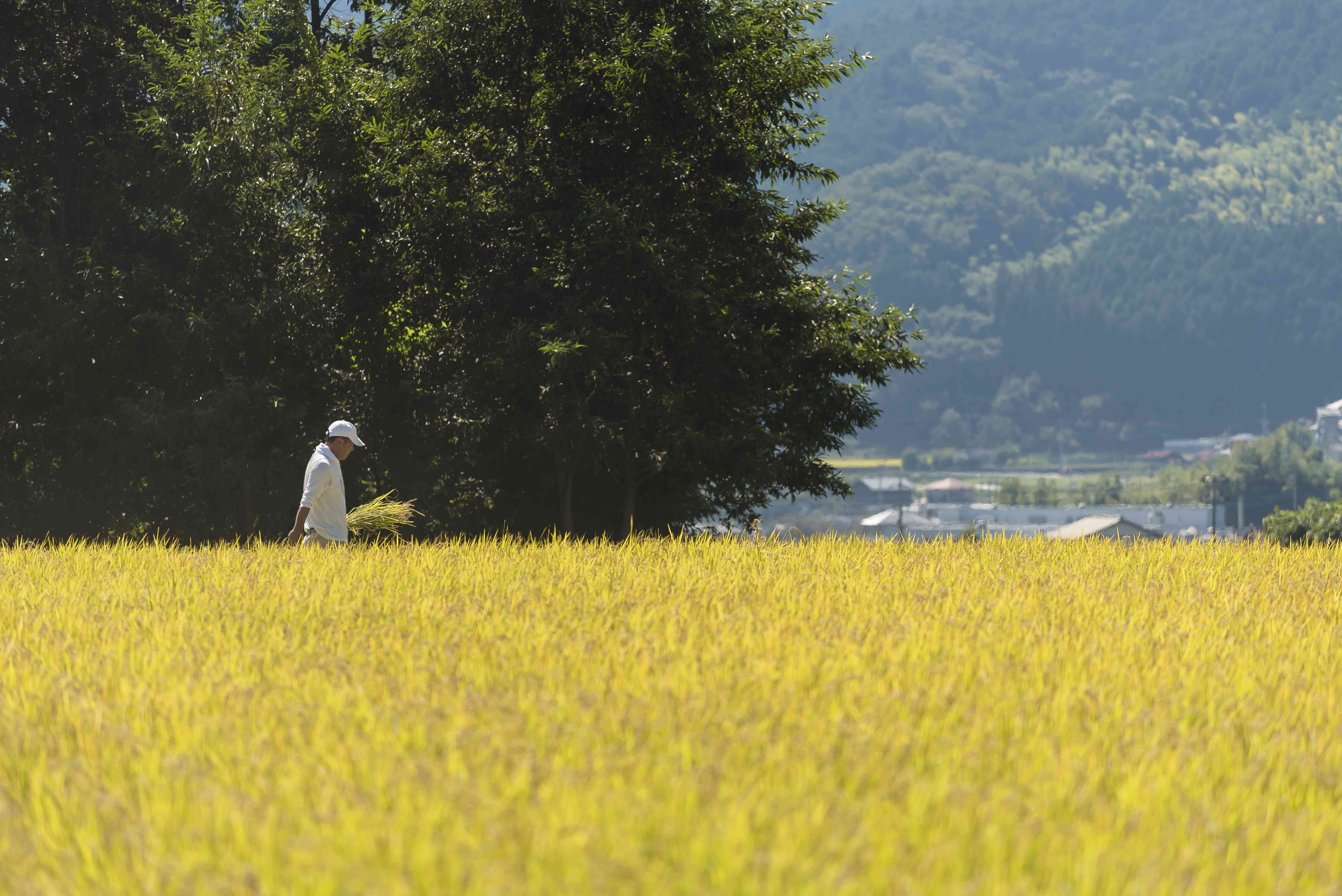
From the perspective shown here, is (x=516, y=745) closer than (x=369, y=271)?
Yes

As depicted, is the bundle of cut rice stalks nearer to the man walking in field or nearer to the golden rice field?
the man walking in field

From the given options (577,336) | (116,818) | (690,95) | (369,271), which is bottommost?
(116,818)

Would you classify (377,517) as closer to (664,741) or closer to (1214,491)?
(664,741)

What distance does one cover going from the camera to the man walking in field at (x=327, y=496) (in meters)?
11.1

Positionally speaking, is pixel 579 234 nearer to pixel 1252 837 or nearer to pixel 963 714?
pixel 963 714

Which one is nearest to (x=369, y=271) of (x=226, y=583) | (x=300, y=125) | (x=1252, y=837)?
(x=300, y=125)

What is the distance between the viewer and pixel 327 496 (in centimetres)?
1145

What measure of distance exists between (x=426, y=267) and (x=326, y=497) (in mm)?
8927

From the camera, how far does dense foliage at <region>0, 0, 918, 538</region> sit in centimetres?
1867

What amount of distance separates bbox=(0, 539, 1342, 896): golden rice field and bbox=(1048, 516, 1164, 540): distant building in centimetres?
381

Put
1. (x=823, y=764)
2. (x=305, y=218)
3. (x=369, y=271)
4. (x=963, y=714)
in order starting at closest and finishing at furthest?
1. (x=823, y=764)
2. (x=963, y=714)
3. (x=369, y=271)
4. (x=305, y=218)

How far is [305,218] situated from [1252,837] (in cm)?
2091

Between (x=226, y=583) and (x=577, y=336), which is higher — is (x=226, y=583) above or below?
below

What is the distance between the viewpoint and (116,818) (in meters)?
4.10
